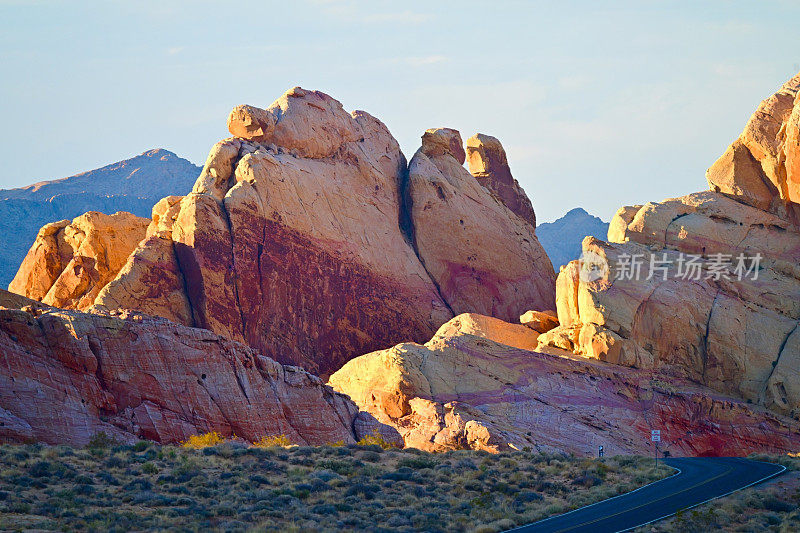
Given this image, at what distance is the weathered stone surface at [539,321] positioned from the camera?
6994 cm

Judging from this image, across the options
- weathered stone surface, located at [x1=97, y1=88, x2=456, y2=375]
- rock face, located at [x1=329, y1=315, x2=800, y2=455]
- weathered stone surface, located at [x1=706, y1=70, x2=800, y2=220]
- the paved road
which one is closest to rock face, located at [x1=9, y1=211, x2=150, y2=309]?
weathered stone surface, located at [x1=97, y1=88, x2=456, y2=375]

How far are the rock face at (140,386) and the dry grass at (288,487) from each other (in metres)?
3.22

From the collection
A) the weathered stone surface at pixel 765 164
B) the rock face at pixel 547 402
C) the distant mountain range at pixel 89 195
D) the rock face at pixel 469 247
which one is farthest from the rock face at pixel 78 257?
the distant mountain range at pixel 89 195

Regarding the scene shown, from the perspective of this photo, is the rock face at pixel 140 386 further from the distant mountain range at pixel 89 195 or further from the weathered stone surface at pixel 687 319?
the distant mountain range at pixel 89 195

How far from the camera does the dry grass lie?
26547mm

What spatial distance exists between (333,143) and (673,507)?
49.5m

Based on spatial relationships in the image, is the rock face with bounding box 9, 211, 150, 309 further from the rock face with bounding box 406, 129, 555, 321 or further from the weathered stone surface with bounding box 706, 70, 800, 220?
the weathered stone surface with bounding box 706, 70, 800, 220

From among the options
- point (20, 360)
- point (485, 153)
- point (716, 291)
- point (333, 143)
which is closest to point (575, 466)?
point (20, 360)

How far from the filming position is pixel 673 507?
29938 mm

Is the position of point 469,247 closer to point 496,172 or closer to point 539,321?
point 539,321

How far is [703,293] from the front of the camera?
66125mm

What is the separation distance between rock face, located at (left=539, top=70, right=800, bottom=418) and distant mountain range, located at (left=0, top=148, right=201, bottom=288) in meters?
78.6

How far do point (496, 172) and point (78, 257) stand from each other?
37086 mm

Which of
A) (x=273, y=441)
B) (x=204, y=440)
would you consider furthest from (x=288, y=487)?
(x=273, y=441)
